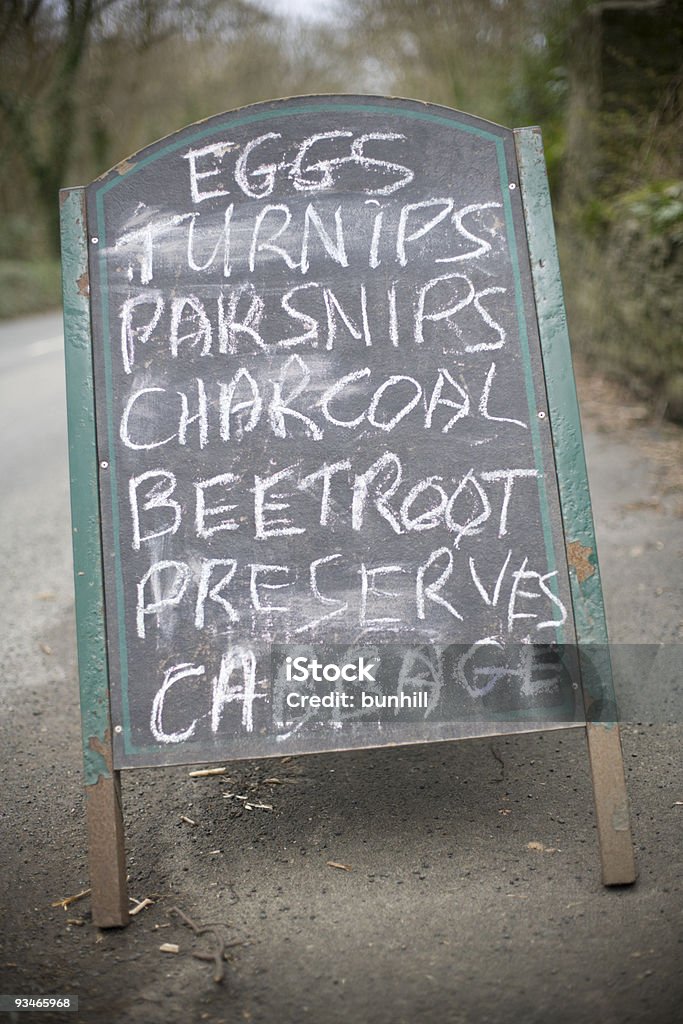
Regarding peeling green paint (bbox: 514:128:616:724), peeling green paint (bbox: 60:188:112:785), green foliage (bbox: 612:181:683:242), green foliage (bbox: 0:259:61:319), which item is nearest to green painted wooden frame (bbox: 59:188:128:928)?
peeling green paint (bbox: 60:188:112:785)

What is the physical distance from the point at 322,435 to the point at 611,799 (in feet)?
3.91

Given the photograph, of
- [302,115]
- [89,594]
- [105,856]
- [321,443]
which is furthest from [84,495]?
[302,115]

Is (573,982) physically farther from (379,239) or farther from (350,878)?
(379,239)

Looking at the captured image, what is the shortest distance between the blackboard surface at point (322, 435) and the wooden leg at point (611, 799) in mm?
171

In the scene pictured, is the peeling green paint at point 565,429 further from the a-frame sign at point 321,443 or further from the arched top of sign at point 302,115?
the arched top of sign at point 302,115

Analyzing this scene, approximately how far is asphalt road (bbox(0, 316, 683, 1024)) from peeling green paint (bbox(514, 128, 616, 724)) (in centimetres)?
52

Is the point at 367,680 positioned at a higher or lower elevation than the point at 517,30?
lower

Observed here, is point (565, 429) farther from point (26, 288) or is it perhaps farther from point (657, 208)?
point (26, 288)

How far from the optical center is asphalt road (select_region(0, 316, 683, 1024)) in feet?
7.74

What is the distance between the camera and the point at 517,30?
17.6 metres

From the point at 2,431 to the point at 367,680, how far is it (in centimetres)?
794

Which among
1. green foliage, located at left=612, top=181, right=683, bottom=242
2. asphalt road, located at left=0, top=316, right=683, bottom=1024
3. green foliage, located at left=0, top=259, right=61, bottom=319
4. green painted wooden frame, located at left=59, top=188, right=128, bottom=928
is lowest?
asphalt road, located at left=0, top=316, right=683, bottom=1024

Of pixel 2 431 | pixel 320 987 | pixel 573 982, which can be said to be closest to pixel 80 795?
pixel 320 987

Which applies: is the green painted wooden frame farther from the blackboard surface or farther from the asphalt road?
the asphalt road
